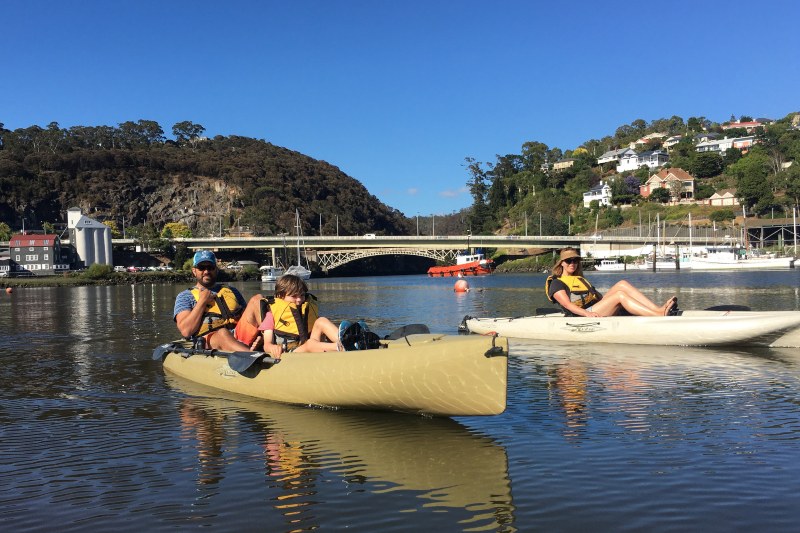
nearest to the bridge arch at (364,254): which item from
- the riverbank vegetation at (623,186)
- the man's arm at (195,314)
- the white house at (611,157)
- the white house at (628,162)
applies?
the riverbank vegetation at (623,186)

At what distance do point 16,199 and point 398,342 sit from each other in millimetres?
155675

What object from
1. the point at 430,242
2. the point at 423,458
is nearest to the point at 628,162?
the point at 430,242

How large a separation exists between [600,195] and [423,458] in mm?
142243

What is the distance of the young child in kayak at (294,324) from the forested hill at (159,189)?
137 metres

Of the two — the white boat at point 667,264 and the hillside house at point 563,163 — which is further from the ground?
the hillside house at point 563,163

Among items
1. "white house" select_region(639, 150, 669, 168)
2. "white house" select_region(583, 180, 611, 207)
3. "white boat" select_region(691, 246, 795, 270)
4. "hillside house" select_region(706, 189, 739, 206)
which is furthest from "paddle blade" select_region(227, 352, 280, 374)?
"white house" select_region(639, 150, 669, 168)

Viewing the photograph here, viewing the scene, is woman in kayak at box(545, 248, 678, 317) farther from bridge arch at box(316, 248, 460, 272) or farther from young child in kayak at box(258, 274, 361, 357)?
bridge arch at box(316, 248, 460, 272)

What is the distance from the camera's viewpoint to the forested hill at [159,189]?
147250 mm

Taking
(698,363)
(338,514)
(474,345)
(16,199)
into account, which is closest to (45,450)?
(338,514)

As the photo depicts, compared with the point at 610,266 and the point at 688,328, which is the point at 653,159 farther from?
the point at 688,328

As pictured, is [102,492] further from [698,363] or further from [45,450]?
[698,363]

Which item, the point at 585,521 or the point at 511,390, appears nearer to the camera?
the point at 585,521

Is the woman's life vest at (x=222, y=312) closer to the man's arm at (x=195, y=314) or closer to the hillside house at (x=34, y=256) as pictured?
the man's arm at (x=195, y=314)

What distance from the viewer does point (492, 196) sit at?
161000mm
